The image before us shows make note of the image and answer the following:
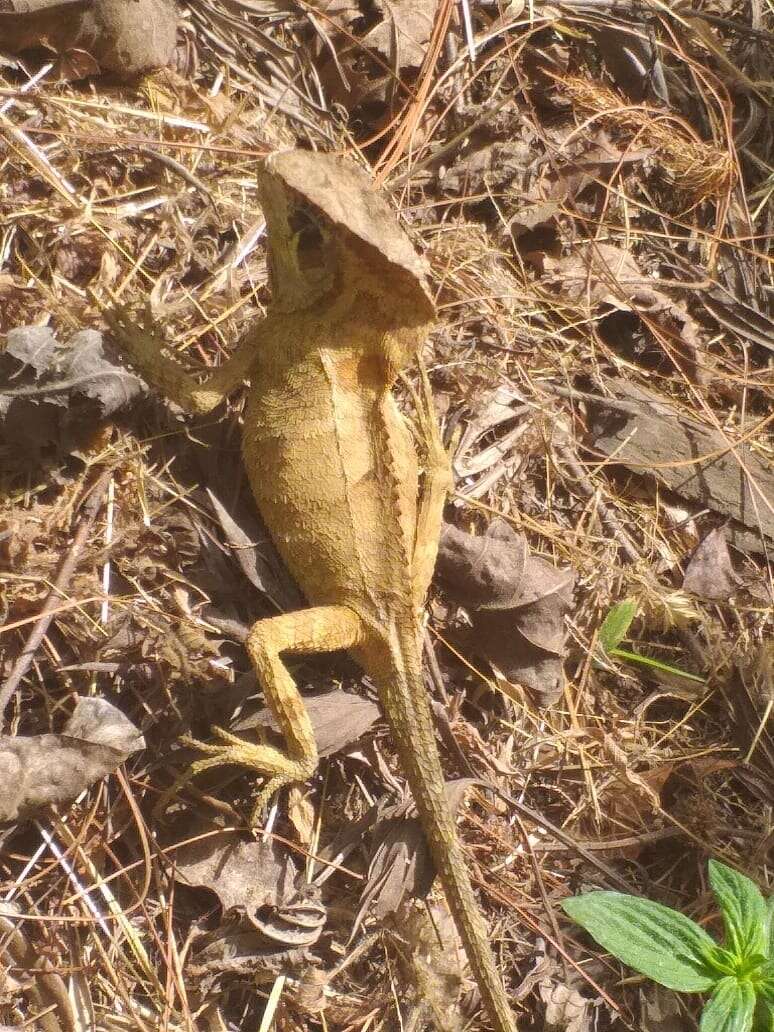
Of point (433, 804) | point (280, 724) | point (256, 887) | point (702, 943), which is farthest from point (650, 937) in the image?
point (280, 724)

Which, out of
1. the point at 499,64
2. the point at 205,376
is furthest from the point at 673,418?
the point at 205,376

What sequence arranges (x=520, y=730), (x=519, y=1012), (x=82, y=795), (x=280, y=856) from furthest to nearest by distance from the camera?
(x=520, y=730) < (x=519, y=1012) < (x=280, y=856) < (x=82, y=795)

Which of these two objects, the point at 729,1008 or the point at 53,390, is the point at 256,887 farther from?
the point at 53,390

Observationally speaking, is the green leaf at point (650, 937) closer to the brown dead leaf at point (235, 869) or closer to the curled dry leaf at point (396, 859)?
the curled dry leaf at point (396, 859)

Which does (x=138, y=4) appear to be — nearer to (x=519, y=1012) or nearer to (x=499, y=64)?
(x=499, y=64)

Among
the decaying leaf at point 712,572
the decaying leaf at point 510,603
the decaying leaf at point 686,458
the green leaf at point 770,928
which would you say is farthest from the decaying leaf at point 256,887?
the decaying leaf at point 686,458

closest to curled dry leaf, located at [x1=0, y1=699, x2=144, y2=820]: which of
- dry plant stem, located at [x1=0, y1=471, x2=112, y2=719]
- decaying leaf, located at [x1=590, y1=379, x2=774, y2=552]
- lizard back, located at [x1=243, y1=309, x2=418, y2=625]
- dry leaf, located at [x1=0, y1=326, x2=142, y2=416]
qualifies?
dry plant stem, located at [x1=0, y1=471, x2=112, y2=719]

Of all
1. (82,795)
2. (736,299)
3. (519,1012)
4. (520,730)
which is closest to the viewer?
(82,795)
